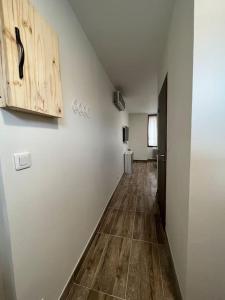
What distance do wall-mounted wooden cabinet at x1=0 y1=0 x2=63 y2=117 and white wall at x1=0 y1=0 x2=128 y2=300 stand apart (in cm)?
10

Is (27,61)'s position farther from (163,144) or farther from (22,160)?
(163,144)

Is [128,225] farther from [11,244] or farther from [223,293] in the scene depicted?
[11,244]

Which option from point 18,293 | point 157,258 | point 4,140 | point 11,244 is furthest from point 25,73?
Result: point 157,258

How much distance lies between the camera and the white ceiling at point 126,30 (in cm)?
134

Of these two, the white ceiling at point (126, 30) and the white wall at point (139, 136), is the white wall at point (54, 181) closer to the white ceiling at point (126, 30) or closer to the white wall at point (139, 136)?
the white ceiling at point (126, 30)

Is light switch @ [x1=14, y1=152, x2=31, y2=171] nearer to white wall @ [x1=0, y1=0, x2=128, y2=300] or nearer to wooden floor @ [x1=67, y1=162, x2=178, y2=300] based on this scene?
white wall @ [x1=0, y1=0, x2=128, y2=300]

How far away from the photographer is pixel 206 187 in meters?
0.92

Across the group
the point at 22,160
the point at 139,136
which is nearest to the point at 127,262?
the point at 22,160

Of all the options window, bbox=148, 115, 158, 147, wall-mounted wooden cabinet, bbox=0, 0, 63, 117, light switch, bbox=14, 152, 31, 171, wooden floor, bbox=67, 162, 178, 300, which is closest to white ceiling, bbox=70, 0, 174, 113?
wall-mounted wooden cabinet, bbox=0, 0, 63, 117

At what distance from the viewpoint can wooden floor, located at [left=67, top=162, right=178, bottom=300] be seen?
48.7 inches

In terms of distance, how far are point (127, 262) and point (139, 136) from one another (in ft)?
20.8

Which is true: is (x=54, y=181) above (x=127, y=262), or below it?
above

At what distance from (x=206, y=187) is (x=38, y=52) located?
1.35 metres

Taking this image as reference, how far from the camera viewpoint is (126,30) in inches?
65.0
